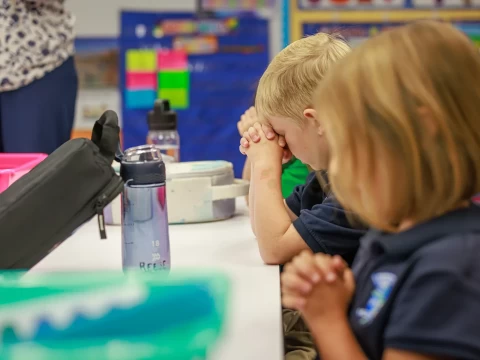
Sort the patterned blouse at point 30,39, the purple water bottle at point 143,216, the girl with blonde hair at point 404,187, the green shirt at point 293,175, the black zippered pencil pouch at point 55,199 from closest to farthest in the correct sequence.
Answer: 1. the girl with blonde hair at point 404,187
2. the black zippered pencil pouch at point 55,199
3. the purple water bottle at point 143,216
4. the green shirt at point 293,175
5. the patterned blouse at point 30,39

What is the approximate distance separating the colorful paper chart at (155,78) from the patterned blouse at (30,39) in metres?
1.44

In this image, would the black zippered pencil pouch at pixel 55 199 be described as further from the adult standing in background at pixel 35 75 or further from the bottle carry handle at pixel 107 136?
the adult standing in background at pixel 35 75

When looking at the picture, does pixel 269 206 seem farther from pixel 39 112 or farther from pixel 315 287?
pixel 39 112

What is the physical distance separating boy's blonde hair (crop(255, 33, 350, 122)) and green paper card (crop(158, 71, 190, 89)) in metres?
2.39

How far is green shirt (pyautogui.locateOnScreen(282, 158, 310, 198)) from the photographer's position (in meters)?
1.62

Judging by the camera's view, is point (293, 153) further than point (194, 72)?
No

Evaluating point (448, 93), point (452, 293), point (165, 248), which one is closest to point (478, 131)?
point (448, 93)

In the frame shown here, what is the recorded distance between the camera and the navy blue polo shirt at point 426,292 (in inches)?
25.6

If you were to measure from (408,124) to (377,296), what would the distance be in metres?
0.19

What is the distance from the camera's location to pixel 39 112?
217 cm

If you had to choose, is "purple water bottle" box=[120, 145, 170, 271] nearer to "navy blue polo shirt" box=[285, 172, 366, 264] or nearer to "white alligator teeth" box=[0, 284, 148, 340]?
"navy blue polo shirt" box=[285, 172, 366, 264]

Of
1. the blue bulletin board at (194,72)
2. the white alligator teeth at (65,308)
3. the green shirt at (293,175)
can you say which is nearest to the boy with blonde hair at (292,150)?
the green shirt at (293,175)

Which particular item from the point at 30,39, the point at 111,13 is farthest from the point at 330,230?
the point at 111,13

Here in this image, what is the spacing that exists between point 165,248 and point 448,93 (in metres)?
0.50
